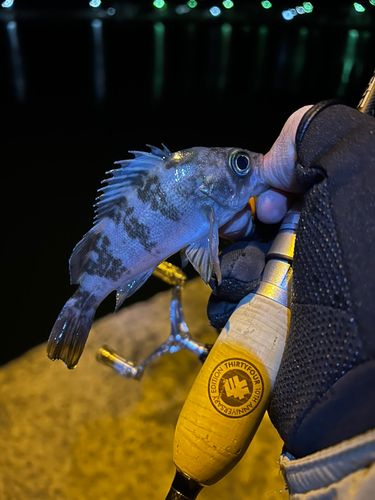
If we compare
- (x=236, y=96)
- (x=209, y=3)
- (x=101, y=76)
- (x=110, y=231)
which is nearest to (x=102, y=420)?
(x=110, y=231)

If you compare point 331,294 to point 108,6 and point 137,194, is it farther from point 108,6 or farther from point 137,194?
point 108,6

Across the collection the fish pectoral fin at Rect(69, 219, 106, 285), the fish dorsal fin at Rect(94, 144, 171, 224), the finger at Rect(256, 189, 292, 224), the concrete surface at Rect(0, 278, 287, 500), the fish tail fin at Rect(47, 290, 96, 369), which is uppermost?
the fish dorsal fin at Rect(94, 144, 171, 224)

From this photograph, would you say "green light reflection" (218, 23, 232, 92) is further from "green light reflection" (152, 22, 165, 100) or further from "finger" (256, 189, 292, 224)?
"finger" (256, 189, 292, 224)

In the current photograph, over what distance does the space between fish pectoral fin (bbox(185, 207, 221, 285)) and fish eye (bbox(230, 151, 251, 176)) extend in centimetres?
11

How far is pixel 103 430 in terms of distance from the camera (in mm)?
1328

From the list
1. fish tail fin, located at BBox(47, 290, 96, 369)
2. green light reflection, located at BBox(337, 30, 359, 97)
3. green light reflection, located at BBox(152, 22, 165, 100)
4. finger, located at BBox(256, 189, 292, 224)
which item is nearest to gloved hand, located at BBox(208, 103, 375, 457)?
finger, located at BBox(256, 189, 292, 224)

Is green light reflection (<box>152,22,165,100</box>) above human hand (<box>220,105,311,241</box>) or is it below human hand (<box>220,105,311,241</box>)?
below

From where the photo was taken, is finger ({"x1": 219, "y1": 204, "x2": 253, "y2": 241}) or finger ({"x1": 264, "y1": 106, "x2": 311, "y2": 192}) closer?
finger ({"x1": 264, "y1": 106, "x2": 311, "y2": 192})

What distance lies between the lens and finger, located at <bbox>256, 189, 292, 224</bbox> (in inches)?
32.5

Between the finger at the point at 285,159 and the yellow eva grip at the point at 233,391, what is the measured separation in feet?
0.62

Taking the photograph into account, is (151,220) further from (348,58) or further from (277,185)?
(348,58)

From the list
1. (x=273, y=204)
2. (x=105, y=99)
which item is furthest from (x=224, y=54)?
(x=273, y=204)

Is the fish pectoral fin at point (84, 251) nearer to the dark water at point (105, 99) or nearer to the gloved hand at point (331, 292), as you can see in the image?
the gloved hand at point (331, 292)

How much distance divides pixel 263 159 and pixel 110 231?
14.9 inches
